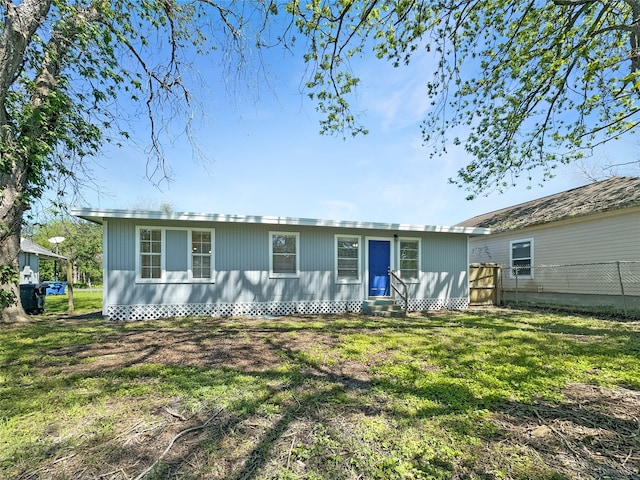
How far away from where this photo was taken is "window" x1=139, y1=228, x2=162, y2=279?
8367mm

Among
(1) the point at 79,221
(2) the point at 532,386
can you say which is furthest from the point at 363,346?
(1) the point at 79,221

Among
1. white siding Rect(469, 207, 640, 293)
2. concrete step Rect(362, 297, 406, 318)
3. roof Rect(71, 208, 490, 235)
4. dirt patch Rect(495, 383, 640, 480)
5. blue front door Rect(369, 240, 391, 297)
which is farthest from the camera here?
blue front door Rect(369, 240, 391, 297)

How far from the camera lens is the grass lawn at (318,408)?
7.14 ft

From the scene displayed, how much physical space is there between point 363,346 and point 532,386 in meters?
2.44

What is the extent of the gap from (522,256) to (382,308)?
303 inches

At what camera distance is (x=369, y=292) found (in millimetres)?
10195

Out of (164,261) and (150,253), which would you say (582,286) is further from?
(150,253)

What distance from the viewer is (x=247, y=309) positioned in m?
9.07

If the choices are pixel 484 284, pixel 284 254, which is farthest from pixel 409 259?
pixel 284 254

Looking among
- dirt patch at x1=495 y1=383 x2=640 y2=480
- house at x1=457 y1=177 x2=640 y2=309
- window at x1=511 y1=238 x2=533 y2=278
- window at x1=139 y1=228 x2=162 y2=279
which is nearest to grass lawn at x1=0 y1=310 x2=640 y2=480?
dirt patch at x1=495 y1=383 x2=640 y2=480

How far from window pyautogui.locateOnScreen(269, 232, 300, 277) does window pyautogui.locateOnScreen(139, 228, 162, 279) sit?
3032 millimetres

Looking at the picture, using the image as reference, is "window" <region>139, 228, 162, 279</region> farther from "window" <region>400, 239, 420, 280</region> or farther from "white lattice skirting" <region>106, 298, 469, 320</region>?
"window" <region>400, 239, 420, 280</region>

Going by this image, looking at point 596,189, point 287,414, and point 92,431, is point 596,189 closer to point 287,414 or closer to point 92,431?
point 287,414

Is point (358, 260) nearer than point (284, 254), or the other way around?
point (284, 254)
